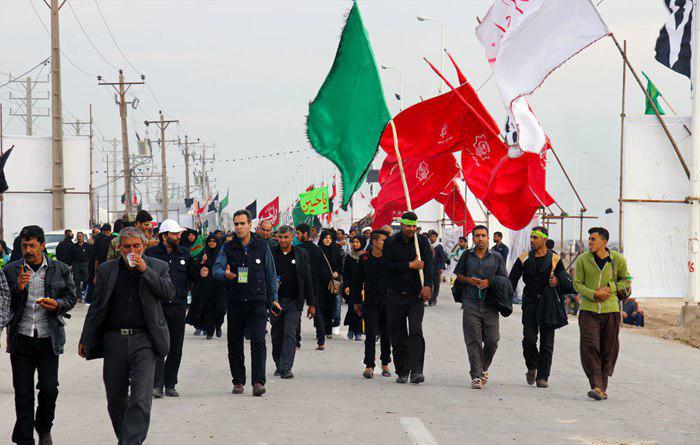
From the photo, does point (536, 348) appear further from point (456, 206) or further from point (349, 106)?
point (456, 206)

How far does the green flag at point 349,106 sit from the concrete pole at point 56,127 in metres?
21.7

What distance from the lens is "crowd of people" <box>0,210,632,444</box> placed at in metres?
7.68

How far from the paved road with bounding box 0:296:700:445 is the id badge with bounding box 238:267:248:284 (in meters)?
1.19

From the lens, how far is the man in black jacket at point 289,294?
13.1m

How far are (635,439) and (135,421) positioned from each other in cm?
408

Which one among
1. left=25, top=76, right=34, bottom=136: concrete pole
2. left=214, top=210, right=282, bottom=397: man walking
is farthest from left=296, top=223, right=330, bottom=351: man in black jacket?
left=25, top=76, right=34, bottom=136: concrete pole

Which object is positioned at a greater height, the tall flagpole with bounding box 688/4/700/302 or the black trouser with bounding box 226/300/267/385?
the tall flagpole with bounding box 688/4/700/302

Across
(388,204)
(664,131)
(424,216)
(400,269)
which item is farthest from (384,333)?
(424,216)

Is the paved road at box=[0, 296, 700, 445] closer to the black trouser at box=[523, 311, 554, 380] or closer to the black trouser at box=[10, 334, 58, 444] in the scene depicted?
the black trouser at box=[523, 311, 554, 380]


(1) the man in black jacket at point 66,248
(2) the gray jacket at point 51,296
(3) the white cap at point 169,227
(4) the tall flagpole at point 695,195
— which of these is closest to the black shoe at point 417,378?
(3) the white cap at point 169,227

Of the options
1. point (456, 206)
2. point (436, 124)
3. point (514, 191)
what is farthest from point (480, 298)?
point (456, 206)

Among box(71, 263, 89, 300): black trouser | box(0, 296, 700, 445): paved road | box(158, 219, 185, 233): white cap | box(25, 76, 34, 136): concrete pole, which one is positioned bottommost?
box(0, 296, 700, 445): paved road

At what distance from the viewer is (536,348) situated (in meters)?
12.6

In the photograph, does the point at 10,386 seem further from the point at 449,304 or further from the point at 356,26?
the point at 449,304
